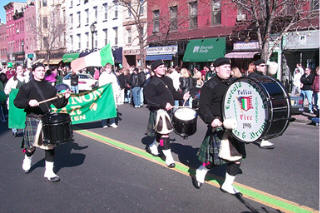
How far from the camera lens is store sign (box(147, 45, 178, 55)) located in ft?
89.0

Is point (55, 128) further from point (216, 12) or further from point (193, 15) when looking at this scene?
point (193, 15)

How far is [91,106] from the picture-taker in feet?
32.2

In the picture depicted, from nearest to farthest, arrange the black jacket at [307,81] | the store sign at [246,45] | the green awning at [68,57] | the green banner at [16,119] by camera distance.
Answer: the green banner at [16,119] < the black jacket at [307,81] < the store sign at [246,45] < the green awning at [68,57]

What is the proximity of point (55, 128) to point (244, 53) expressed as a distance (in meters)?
17.4

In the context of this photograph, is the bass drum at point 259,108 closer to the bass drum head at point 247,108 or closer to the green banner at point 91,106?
the bass drum head at point 247,108

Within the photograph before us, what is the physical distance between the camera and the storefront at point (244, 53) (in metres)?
20.2

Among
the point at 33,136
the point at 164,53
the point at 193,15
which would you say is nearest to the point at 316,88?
the point at 33,136

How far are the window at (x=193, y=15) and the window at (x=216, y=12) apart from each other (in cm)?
178

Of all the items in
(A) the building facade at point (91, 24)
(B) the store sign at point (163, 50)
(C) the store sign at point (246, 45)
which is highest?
(A) the building facade at point (91, 24)

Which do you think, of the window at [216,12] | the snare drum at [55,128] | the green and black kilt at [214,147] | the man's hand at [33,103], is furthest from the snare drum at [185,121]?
the window at [216,12]

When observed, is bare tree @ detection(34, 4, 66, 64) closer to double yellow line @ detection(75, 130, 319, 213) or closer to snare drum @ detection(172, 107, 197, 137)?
double yellow line @ detection(75, 130, 319, 213)

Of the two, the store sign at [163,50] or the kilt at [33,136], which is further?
the store sign at [163,50]

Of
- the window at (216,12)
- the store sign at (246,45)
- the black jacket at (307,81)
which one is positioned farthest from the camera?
the window at (216,12)

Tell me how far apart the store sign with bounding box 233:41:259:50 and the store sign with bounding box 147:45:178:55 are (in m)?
6.36
